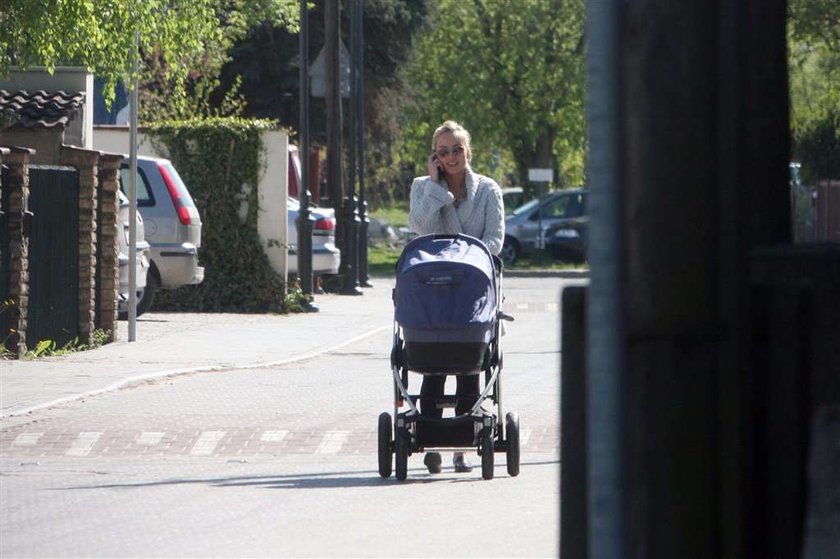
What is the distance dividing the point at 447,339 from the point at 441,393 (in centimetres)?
62

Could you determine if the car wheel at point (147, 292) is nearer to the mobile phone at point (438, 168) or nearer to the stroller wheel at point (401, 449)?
the mobile phone at point (438, 168)

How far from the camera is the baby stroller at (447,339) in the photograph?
821 centimetres

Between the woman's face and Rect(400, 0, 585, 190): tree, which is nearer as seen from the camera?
the woman's face

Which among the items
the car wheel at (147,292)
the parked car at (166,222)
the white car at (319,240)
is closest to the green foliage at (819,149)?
the parked car at (166,222)

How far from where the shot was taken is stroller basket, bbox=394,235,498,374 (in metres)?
8.20

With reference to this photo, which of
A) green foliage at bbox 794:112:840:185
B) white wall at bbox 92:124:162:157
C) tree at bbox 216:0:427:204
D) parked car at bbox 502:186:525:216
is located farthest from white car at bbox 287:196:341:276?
parked car at bbox 502:186:525:216

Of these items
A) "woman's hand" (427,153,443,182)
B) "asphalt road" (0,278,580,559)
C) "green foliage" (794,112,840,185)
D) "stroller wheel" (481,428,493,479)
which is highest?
"woman's hand" (427,153,443,182)

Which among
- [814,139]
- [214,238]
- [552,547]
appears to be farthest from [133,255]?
[814,139]

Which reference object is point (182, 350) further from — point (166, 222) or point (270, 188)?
point (270, 188)

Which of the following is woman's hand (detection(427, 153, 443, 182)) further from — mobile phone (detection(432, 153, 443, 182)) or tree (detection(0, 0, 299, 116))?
tree (detection(0, 0, 299, 116))

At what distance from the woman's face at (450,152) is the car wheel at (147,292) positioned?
11.7 meters

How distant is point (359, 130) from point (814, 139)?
3078 cm

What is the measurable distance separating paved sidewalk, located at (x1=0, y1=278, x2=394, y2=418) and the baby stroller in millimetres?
3648

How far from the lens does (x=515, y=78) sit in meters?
52.7
